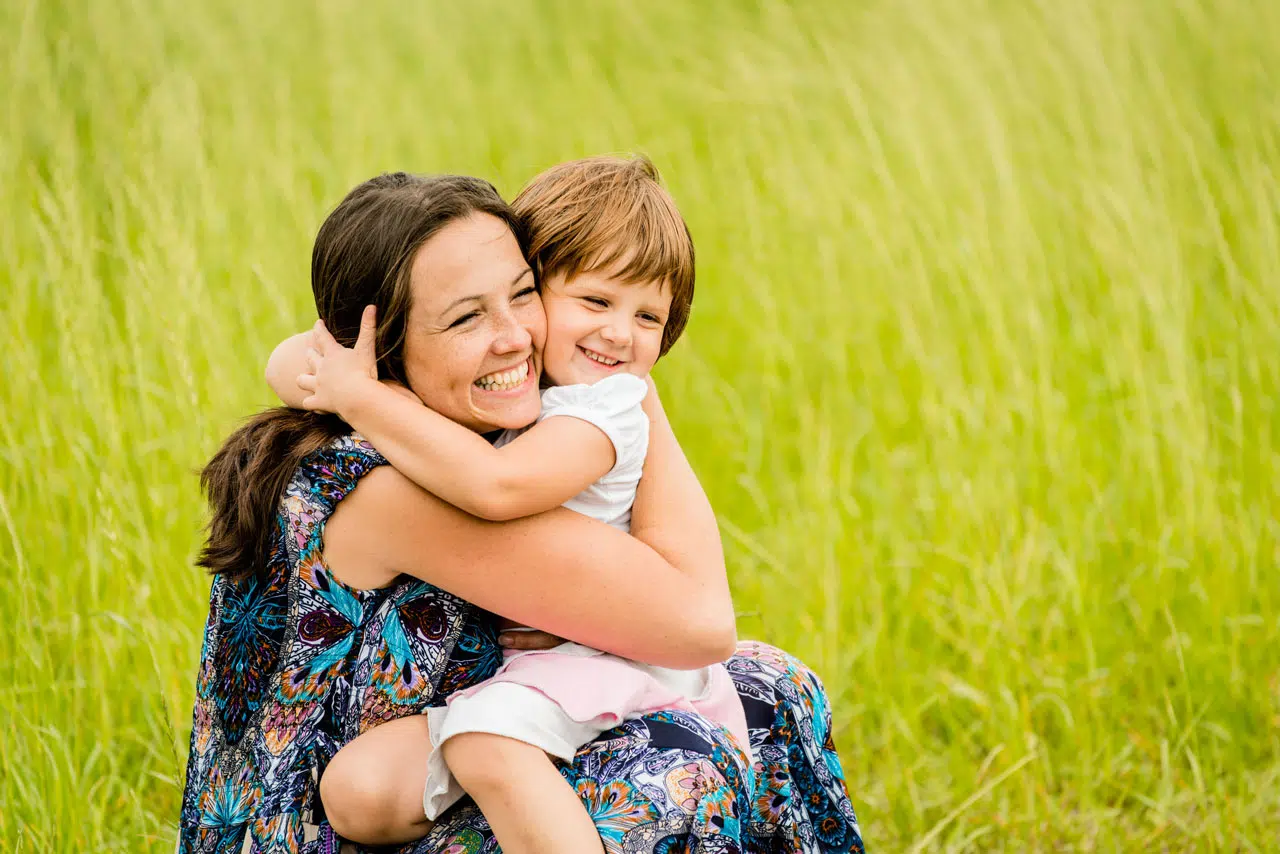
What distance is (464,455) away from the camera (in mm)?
1906

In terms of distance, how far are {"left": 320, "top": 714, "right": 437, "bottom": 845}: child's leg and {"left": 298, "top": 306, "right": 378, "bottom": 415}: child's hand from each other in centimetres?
52

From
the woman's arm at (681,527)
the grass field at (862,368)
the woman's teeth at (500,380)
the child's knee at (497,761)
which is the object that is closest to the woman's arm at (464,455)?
the woman's teeth at (500,380)

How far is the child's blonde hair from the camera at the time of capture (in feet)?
7.27

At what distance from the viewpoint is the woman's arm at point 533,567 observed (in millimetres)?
1978

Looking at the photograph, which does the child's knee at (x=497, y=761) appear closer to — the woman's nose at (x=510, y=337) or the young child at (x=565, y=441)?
the young child at (x=565, y=441)

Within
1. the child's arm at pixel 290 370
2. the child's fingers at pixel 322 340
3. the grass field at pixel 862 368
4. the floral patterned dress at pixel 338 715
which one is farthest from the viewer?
the grass field at pixel 862 368

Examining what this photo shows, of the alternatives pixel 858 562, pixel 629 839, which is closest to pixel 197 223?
pixel 858 562

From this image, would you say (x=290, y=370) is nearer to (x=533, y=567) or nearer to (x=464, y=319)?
(x=464, y=319)

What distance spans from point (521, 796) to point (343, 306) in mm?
832

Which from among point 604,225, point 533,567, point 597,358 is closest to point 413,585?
point 533,567

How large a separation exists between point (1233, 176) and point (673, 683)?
4146mm

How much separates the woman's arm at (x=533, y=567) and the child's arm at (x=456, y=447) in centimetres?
5

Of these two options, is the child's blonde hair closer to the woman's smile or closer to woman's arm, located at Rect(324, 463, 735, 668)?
the woman's smile

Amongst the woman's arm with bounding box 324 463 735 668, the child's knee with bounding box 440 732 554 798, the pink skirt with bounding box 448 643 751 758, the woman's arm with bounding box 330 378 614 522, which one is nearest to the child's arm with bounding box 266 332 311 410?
the woman's arm with bounding box 330 378 614 522
